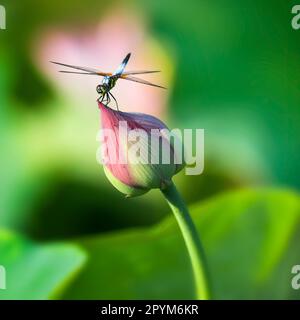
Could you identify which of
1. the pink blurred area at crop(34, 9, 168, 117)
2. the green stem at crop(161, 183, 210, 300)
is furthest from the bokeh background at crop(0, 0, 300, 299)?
the green stem at crop(161, 183, 210, 300)

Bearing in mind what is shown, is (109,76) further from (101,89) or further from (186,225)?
(186,225)

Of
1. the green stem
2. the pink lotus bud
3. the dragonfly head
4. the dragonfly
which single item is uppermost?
the dragonfly

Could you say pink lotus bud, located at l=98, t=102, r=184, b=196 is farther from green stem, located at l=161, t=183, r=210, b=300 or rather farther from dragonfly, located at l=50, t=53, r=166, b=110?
dragonfly, located at l=50, t=53, r=166, b=110

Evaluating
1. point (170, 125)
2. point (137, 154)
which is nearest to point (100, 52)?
point (170, 125)

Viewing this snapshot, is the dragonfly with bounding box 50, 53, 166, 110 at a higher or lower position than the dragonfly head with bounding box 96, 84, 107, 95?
higher

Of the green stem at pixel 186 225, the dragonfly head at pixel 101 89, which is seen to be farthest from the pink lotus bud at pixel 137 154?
the dragonfly head at pixel 101 89

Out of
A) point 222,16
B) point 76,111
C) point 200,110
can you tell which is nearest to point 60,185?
point 76,111

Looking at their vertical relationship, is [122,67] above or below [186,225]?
above
